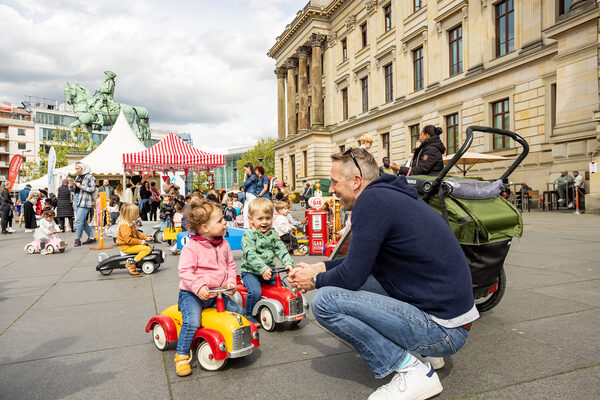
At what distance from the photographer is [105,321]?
4.05 metres

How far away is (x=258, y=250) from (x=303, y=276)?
1551mm

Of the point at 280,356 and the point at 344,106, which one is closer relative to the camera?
the point at 280,356

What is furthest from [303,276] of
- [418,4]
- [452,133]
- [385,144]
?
[385,144]

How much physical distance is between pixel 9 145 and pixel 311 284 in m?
98.4

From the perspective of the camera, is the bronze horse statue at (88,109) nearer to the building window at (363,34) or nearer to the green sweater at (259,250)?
the building window at (363,34)

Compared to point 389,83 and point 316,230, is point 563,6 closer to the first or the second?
point 389,83

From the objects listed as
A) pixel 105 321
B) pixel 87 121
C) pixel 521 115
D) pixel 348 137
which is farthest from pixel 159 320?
pixel 348 137

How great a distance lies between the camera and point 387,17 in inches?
1260

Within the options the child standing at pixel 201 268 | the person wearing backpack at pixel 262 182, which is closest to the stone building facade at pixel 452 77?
the person wearing backpack at pixel 262 182

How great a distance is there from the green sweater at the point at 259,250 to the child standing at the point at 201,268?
555 mm

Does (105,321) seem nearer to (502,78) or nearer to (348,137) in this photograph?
(502,78)

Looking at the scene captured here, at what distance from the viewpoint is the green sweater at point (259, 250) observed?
3.98 metres

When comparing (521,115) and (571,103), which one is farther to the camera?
(521,115)

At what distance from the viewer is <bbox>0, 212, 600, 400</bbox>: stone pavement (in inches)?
98.4
